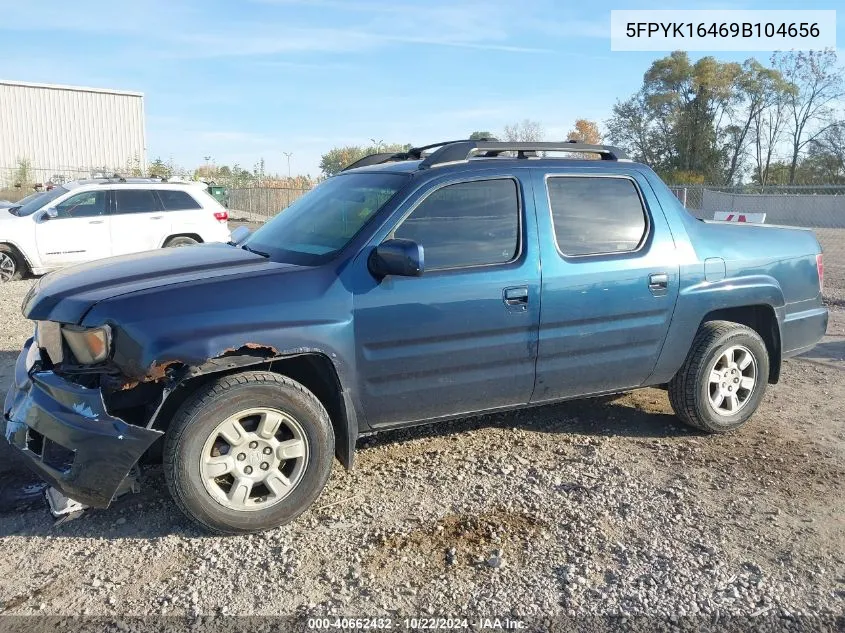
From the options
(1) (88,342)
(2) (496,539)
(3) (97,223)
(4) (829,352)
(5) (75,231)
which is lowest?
(2) (496,539)

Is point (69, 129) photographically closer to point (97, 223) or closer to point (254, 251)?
point (97, 223)

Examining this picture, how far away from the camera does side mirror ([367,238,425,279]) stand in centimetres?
352

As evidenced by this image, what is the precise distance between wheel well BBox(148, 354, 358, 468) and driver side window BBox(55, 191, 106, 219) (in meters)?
8.83

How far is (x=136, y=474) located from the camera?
3.31 metres

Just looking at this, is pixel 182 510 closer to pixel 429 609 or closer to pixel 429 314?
pixel 429 609

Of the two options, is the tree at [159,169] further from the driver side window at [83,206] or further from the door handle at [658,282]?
the door handle at [658,282]

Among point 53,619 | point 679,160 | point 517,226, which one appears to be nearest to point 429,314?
point 517,226

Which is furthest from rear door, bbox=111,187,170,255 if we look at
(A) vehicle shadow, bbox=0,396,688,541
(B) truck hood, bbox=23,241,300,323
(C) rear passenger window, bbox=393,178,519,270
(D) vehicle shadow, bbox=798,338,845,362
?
(D) vehicle shadow, bbox=798,338,845,362

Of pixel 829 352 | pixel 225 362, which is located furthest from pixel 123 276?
pixel 829 352

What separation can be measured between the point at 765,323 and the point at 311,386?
3286 millimetres

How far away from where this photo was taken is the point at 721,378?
15.8 feet

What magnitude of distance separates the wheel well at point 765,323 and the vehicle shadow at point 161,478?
79 centimetres

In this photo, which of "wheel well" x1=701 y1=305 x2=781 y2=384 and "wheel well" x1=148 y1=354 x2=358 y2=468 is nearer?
"wheel well" x1=148 y1=354 x2=358 y2=468

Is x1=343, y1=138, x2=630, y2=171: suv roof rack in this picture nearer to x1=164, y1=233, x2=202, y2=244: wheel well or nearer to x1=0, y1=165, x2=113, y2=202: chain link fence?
x1=164, y1=233, x2=202, y2=244: wheel well
